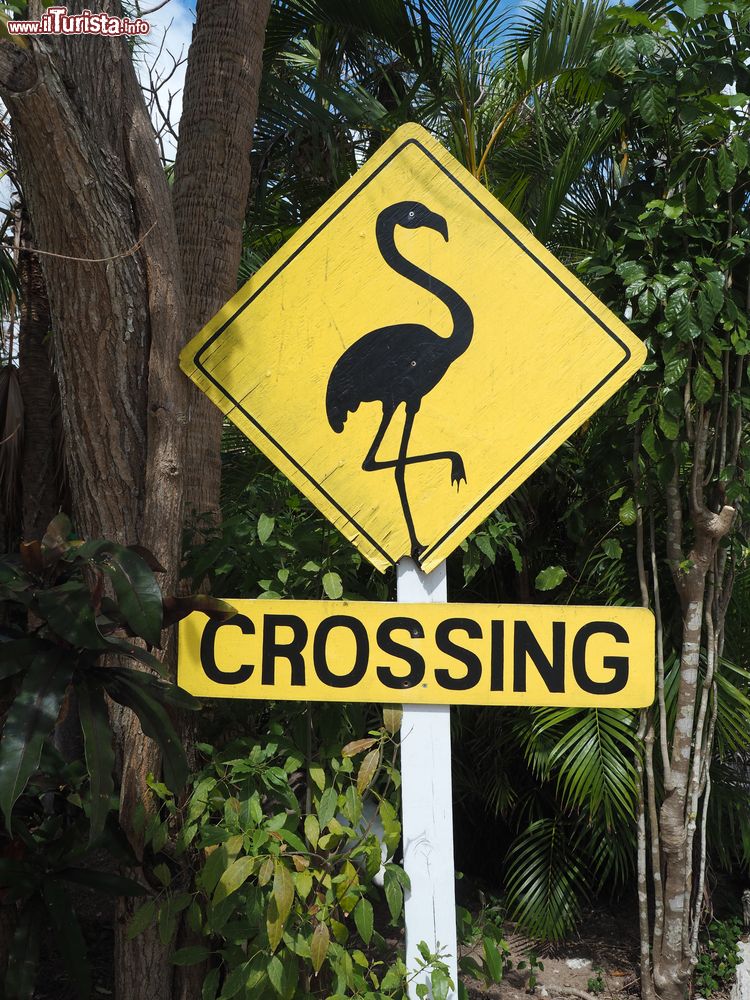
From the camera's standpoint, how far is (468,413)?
1.74 m

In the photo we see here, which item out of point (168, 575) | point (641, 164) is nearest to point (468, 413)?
point (168, 575)

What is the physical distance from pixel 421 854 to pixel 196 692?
56 centimetres

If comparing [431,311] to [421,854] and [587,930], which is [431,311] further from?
[587,930]

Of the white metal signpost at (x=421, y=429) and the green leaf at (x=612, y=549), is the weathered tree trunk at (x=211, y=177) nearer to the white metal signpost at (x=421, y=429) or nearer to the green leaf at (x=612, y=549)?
the white metal signpost at (x=421, y=429)

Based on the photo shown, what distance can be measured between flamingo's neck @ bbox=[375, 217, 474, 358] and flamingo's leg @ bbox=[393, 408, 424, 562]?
0.55 feet

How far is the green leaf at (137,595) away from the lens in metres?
1.54

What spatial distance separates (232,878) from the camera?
1.74 meters

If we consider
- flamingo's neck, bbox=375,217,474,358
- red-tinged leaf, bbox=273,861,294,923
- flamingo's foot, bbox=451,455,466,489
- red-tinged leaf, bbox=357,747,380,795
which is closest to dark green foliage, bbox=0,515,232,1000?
red-tinged leaf, bbox=273,861,294,923

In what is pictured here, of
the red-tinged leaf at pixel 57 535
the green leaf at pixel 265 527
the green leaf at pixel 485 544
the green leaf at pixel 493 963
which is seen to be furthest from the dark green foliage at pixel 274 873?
the green leaf at pixel 485 544

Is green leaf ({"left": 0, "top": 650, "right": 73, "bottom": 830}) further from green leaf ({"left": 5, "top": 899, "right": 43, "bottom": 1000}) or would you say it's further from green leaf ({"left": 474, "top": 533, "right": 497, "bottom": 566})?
green leaf ({"left": 474, "top": 533, "right": 497, "bottom": 566})

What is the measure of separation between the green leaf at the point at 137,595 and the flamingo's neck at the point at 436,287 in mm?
737

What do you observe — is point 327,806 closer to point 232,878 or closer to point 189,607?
point 232,878

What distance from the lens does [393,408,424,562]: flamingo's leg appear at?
1.75m

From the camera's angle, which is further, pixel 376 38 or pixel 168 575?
pixel 376 38
